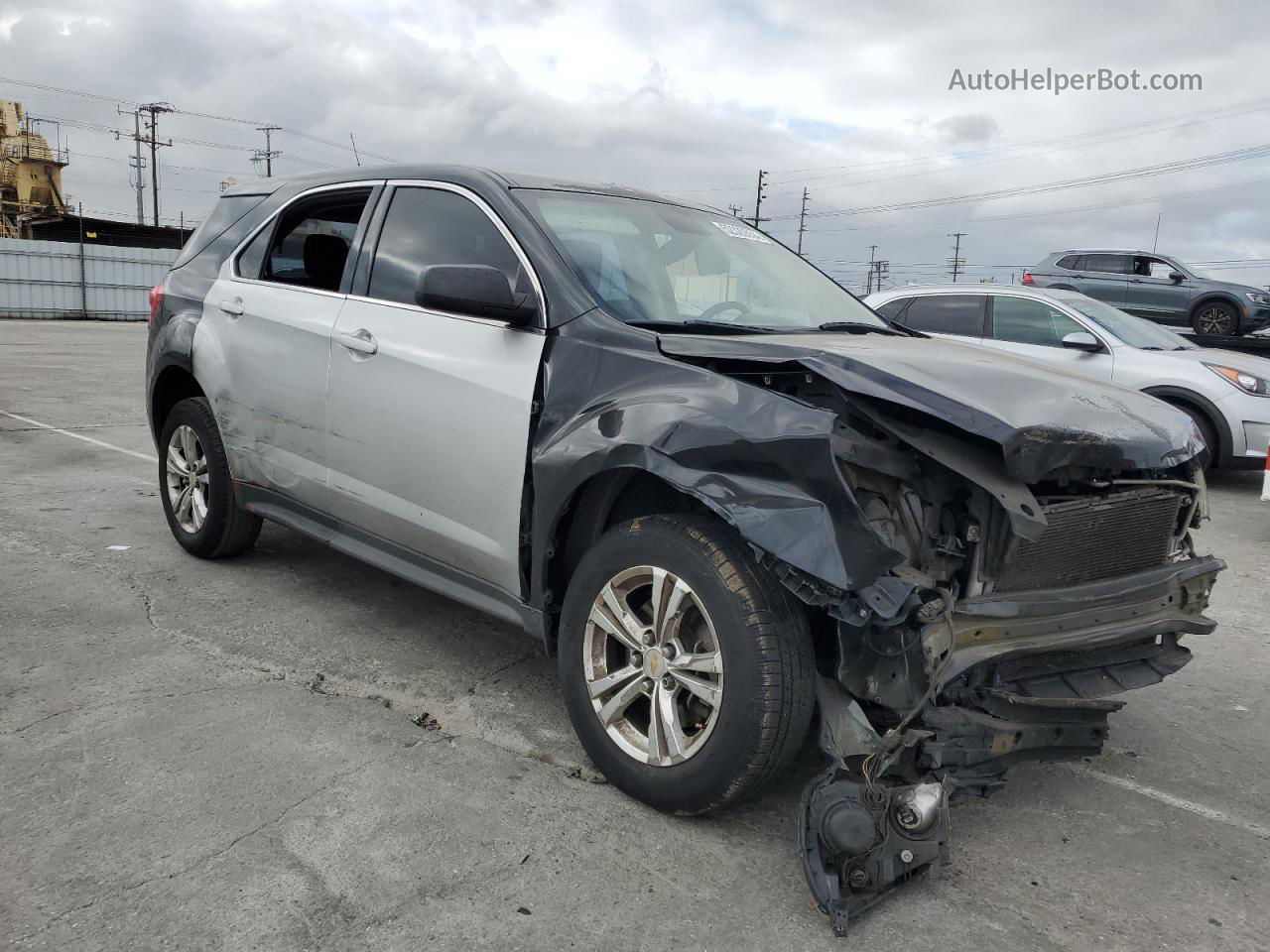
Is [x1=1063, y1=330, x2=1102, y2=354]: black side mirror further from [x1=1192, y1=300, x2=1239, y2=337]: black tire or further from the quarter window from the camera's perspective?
[x1=1192, y1=300, x2=1239, y2=337]: black tire

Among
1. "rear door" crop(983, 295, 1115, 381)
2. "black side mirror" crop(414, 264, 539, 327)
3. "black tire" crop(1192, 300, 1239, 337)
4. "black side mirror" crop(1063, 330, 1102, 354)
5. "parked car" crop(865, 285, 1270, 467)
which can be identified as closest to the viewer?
"black side mirror" crop(414, 264, 539, 327)

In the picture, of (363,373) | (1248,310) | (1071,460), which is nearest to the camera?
(1071,460)

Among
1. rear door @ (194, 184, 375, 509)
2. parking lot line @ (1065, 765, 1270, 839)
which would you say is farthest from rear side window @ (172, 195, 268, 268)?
parking lot line @ (1065, 765, 1270, 839)

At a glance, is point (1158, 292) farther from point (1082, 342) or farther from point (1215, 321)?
point (1082, 342)

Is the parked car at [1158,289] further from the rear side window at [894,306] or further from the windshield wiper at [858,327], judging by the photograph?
the windshield wiper at [858,327]

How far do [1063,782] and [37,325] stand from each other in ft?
112

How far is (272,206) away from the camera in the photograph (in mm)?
4703

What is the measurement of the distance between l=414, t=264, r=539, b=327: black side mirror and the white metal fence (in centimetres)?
3783

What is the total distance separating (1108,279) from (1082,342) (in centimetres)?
858

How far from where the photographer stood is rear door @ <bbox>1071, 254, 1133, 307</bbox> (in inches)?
633

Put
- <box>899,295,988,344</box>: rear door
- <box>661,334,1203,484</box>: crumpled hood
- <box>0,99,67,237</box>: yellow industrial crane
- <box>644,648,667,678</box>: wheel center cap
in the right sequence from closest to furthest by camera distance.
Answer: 1. <box>661,334,1203,484</box>: crumpled hood
2. <box>644,648,667,678</box>: wheel center cap
3. <box>899,295,988,344</box>: rear door
4. <box>0,99,67,237</box>: yellow industrial crane

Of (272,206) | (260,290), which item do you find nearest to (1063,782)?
(260,290)

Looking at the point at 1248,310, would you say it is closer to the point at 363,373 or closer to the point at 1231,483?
the point at 1231,483

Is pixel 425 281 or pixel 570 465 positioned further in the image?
pixel 425 281
